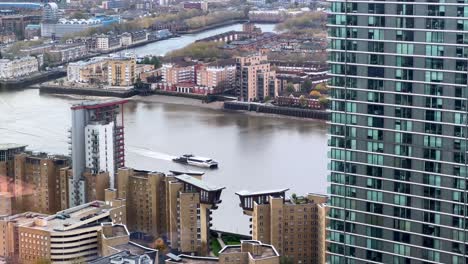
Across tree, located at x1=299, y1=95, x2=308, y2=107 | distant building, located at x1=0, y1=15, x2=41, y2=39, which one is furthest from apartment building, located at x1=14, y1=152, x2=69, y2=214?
distant building, located at x1=0, y1=15, x2=41, y2=39

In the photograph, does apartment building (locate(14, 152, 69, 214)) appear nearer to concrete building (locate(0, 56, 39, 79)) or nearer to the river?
the river

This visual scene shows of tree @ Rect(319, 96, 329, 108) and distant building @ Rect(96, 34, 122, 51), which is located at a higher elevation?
distant building @ Rect(96, 34, 122, 51)

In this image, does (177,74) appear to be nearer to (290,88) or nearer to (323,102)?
(290,88)

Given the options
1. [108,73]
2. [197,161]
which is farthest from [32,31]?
[197,161]

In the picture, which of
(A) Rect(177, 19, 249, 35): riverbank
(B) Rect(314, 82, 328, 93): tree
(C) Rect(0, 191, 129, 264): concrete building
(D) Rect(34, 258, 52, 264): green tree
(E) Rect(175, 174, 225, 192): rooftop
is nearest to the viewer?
(D) Rect(34, 258, 52, 264): green tree

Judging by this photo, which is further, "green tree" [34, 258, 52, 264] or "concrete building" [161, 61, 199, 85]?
"concrete building" [161, 61, 199, 85]

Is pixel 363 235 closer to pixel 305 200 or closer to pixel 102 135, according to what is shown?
pixel 305 200
